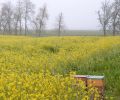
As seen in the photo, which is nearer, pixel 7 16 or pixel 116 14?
pixel 116 14

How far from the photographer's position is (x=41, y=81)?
243 inches

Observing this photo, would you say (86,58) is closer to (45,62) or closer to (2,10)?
(45,62)

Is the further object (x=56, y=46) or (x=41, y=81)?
(x=56, y=46)

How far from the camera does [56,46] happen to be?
78.1 feet

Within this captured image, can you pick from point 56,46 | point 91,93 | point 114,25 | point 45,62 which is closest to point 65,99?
point 91,93

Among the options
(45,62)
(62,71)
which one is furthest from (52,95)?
(45,62)

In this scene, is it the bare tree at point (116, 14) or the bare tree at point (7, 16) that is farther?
the bare tree at point (7, 16)

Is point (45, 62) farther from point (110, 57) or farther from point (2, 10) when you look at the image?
point (2, 10)

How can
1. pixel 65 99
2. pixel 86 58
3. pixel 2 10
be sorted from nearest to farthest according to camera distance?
pixel 65 99 → pixel 86 58 → pixel 2 10

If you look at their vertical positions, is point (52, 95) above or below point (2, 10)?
below

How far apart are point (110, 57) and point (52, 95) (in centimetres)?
768

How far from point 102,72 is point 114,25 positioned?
50385 millimetres

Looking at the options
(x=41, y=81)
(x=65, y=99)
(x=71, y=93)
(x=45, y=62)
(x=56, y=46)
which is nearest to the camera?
(x=65, y=99)

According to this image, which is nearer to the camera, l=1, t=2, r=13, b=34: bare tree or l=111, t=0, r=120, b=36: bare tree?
l=111, t=0, r=120, b=36: bare tree
